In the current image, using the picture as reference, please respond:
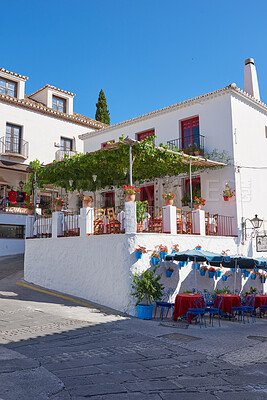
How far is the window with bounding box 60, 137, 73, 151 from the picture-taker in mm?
25500

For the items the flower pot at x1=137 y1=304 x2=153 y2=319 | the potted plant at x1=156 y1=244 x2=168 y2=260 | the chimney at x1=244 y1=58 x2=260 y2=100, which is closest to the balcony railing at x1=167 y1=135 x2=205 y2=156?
the chimney at x1=244 y1=58 x2=260 y2=100

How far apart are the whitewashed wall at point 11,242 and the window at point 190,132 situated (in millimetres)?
11835

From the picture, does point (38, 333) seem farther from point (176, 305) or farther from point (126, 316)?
point (176, 305)

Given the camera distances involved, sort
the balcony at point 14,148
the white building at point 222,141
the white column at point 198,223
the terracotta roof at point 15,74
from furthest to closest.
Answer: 1. the terracotta roof at point 15,74
2. the balcony at point 14,148
3. the white building at point 222,141
4. the white column at point 198,223

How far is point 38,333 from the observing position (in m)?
7.95

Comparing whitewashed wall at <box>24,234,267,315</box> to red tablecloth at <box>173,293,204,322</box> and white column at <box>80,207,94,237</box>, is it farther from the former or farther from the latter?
red tablecloth at <box>173,293,204,322</box>

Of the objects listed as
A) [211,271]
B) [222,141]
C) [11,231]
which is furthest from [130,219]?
[11,231]

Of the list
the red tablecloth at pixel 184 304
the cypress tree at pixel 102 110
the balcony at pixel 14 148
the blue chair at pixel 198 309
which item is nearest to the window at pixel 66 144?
the balcony at pixel 14 148

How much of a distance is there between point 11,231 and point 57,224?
32.4ft

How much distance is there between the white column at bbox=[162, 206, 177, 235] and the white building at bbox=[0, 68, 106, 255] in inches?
438

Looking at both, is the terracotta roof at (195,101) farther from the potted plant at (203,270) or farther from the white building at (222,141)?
the potted plant at (203,270)

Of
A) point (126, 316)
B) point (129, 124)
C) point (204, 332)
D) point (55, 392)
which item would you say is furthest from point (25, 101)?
point (55, 392)

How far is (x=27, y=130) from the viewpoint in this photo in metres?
23.5

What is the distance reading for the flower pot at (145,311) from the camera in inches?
399
